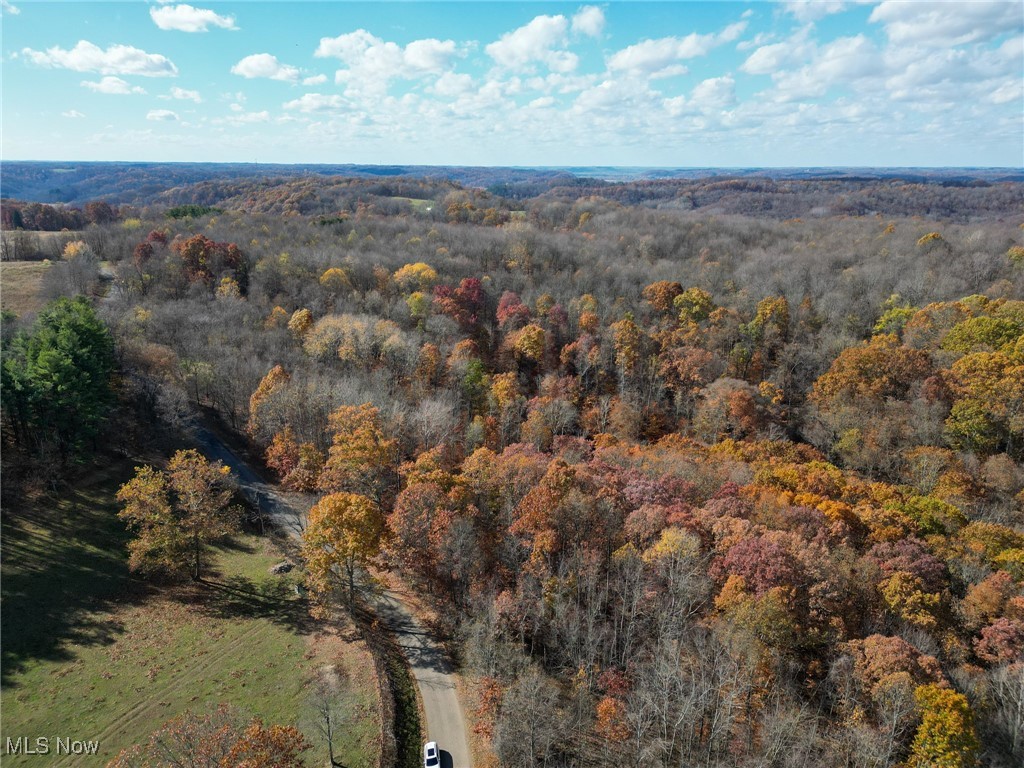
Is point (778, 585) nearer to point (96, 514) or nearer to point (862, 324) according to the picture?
point (96, 514)

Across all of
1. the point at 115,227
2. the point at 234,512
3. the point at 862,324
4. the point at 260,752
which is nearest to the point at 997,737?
the point at 260,752

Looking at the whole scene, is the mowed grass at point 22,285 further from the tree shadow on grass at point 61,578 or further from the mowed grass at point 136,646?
the mowed grass at point 136,646

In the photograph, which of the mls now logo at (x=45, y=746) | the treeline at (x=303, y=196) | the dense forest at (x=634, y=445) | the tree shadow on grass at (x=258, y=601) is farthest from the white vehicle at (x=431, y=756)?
the treeline at (x=303, y=196)

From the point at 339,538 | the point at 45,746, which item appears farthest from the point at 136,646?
the point at 339,538

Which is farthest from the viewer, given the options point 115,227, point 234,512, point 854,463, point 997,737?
point 115,227

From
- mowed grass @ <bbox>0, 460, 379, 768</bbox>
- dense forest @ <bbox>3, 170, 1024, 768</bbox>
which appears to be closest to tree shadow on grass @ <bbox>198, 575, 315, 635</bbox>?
mowed grass @ <bbox>0, 460, 379, 768</bbox>

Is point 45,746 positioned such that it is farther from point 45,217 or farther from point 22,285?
Result: point 45,217

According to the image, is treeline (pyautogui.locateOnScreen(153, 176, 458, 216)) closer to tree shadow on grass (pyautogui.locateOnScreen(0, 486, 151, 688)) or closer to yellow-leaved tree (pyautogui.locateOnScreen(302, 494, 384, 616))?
tree shadow on grass (pyautogui.locateOnScreen(0, 486, 151, 688))
